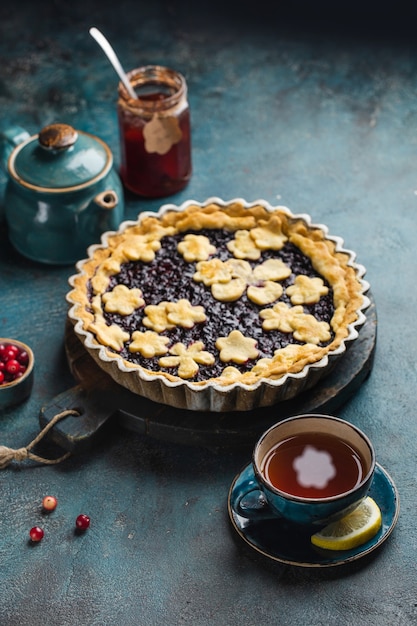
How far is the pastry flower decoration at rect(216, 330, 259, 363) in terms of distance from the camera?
2.85 metres

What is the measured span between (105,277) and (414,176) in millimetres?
1524

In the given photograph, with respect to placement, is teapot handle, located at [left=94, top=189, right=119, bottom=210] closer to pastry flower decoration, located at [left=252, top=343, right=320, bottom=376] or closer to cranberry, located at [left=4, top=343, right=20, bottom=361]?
cranberry, located at [left=4, top=343, right=20, bottom=361]

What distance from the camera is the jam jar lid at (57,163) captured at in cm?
333

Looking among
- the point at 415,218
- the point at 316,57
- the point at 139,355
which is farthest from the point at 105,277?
the point at 316,57

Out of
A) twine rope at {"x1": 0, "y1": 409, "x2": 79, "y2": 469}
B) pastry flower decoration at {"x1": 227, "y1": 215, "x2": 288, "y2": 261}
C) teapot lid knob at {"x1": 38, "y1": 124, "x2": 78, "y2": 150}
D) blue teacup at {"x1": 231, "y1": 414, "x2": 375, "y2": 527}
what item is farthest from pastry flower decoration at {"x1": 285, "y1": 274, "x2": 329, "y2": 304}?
teapot lid knob at {"x1": 38, "y1": 124, "x2": 78, "y2": 150}

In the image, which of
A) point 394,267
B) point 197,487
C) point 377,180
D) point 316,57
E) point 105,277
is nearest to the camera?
point 197,487

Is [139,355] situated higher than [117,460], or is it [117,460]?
[139,355]

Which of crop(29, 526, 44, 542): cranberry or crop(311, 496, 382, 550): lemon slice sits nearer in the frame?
crop(311, 496, 382, 550): lemon slice

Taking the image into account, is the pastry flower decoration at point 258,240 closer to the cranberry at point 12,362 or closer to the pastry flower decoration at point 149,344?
the pastry flower decoration at point 149,344

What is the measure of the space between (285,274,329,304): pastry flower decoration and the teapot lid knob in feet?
3.27

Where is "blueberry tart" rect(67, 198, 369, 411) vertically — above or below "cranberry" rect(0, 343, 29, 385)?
above

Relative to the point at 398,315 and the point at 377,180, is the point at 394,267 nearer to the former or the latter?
the point at 398,315

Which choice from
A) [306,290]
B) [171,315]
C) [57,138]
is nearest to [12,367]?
[171,315]

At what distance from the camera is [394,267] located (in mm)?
3469
